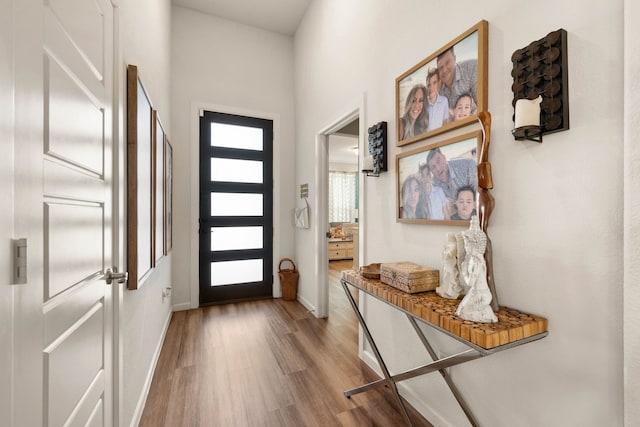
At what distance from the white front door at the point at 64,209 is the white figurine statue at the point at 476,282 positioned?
4.19 feet

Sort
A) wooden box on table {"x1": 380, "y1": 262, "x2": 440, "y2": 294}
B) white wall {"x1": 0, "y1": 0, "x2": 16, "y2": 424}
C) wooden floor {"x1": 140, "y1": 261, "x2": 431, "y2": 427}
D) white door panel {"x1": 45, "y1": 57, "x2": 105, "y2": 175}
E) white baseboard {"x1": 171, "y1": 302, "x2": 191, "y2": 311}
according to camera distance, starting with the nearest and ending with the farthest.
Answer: white wall {"x1": 0, "y1": 0, "x2": 16, "y2": 424} → white door panel {"x1": 45, "y1": 57, "x2": 105, "y2": 175} → wooden box on table {"x1": 380, "y1": 262, "x2": 440, "y2": 294} → wooden floor {"x1": 140, "y1": 261, "x2": 431, "y2": 427} → white baseboard {"x1": 171, "y1": 302, "x2": 191, "y2": 311}

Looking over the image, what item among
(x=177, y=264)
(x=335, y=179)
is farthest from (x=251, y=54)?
(x=335, y=179)

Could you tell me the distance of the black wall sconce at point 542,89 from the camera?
100 cm

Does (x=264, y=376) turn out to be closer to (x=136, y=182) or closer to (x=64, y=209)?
(x=136, y=182)

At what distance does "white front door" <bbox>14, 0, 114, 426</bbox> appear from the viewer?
24.1 inches

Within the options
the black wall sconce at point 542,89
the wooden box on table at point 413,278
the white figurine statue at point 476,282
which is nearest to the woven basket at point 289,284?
the wooden box on table at point 413,278

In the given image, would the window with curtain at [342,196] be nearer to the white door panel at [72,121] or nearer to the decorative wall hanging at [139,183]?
the decorative wall hanging at [139,183]

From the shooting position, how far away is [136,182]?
55.1 inches

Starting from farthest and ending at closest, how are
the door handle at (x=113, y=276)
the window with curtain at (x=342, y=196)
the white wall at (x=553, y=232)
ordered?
the window with curtain at (x=342, y=196)
the door handle at (x=113, y=276)
the white wall at (x=553, y=232)

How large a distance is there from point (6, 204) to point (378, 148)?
72.0 inches

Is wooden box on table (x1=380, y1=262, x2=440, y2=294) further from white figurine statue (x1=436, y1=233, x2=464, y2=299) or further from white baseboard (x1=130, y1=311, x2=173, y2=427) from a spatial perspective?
white baseboard (x1=130, y1=311, x2=173, y2=427)

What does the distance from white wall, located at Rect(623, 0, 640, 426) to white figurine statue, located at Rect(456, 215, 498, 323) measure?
0.35 metres

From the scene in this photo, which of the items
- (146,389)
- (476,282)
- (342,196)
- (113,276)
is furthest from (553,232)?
(342,196)

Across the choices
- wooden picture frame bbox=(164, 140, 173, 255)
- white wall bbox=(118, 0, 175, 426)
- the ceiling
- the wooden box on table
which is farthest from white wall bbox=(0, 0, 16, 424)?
the ceiling
